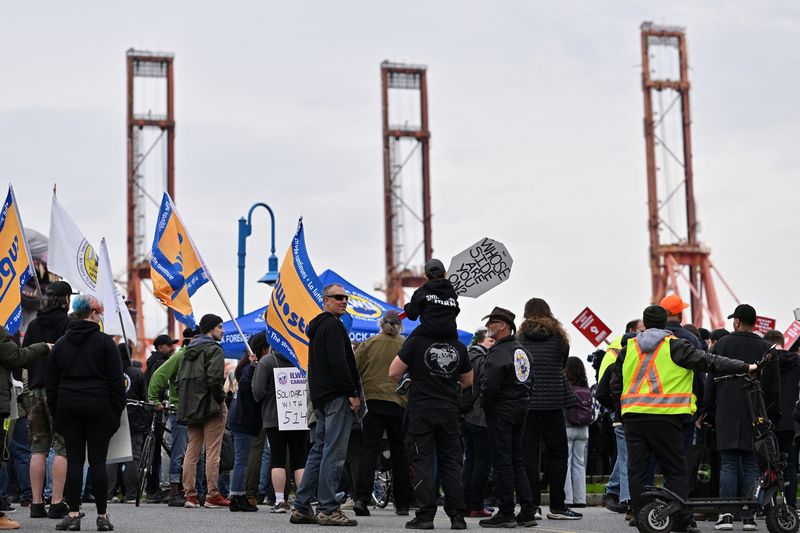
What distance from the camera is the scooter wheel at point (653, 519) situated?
9836 mm

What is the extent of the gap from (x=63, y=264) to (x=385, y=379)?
3.24 meters

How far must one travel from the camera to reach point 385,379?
1195 centimetres

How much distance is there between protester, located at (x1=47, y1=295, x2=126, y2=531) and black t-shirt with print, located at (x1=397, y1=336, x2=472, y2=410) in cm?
203

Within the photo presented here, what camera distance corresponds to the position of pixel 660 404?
10.2 meters

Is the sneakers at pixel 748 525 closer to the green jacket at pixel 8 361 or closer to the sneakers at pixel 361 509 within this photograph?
the sneakers at pixel 361 509

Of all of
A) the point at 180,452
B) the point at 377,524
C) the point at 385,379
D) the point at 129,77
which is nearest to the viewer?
the point at 377,524

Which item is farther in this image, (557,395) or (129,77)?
(129,77)

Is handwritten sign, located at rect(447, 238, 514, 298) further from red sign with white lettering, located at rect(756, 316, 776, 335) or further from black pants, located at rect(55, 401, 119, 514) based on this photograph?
red sign with white lettering, located at rect(756, 316, 776, 335)

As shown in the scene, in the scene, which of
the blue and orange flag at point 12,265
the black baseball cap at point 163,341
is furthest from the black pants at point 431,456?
the black baseball cap at point 163,341

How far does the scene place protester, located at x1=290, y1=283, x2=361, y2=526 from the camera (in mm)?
10711

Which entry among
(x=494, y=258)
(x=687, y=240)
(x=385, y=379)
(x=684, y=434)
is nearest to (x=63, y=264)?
(x=385, y=379)

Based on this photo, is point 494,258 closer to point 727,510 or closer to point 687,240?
point 727,510

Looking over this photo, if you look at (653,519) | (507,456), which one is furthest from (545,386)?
(653,519)

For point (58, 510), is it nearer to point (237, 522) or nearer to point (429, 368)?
point (237, 522)
